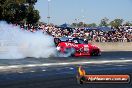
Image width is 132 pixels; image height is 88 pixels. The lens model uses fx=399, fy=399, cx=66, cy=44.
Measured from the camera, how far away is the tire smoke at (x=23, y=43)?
25.8 metres

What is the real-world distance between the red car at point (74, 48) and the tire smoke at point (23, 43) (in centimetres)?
74

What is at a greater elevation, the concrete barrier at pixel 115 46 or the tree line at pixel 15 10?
the tree line at pixel 15 10

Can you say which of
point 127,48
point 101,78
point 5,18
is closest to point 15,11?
point 5,18

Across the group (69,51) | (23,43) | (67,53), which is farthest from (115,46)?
(23,43)

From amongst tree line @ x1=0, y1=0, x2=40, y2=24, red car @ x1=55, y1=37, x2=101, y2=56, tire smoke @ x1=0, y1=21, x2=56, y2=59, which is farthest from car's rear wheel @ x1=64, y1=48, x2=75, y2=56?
tree line @ x1=0, y1=0, x2=40, y2=24

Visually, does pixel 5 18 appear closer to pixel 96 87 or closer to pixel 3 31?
pixel 3 31

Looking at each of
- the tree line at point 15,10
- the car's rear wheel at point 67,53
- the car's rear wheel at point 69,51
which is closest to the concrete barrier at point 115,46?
the tree line at point 15,10

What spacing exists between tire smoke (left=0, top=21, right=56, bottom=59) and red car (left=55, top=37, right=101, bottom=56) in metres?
0.74

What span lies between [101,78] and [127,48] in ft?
117

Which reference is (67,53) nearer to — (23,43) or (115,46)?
(23,43)

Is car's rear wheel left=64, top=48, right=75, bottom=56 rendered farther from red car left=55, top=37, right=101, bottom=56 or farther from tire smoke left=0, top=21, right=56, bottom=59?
tire smoke left=0, top=21, right=56, bottom=59

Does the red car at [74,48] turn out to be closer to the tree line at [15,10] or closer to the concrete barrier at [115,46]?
the concrete barrier at [115,46]

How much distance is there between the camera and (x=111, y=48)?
4000 cm

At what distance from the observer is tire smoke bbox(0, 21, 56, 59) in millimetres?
25812
